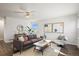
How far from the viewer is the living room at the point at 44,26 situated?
186 centimetres

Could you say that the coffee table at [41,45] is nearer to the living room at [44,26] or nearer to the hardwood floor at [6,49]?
the living room at [44,26]

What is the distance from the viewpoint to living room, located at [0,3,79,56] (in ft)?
6.11

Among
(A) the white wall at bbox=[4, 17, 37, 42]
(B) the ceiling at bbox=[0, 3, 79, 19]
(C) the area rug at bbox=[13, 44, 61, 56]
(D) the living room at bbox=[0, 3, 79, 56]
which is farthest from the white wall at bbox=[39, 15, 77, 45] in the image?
(A) the white wall at bbox=[4, 17, 37, 42]

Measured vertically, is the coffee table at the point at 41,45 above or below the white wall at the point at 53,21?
below

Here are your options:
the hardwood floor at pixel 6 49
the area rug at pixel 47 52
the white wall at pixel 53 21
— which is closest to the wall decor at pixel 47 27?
the white wall at pixel 53 21

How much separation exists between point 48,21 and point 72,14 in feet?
1.71

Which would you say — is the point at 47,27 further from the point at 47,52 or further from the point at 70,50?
the point at 70,50

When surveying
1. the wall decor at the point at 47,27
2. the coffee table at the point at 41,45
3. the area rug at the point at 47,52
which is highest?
the wall decor at the point at 47,27

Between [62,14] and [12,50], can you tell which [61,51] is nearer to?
[62,14]

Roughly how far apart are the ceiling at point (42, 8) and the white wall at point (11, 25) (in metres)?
0.10

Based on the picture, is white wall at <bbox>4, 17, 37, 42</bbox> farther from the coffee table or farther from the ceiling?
the coffee table

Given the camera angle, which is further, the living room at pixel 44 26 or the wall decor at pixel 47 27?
the wall decor at pixel 47 27

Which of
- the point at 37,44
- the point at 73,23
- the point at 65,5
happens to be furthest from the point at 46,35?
the point at 65,5

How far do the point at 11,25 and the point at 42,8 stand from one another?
763 millimetres
